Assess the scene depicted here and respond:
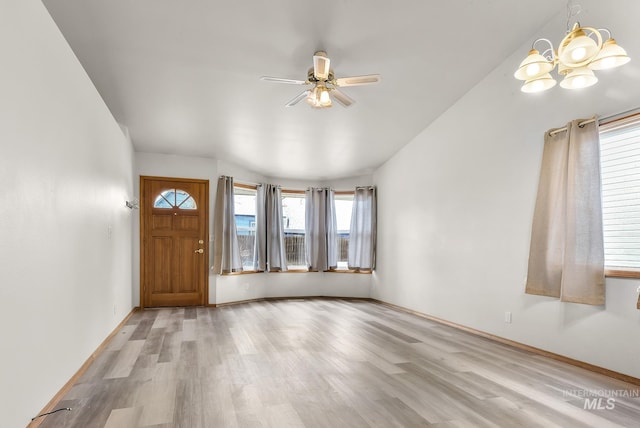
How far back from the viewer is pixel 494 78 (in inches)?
169

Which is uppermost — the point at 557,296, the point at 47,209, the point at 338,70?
the point at 338,70

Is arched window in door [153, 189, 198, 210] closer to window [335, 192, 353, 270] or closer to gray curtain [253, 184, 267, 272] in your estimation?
gray curtain [253, 184, 267, 272]

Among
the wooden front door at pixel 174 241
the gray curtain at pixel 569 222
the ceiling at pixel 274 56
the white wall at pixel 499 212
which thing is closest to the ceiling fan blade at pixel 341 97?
the ceiling at pixel 274 56

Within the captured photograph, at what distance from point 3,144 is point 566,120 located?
169 inches

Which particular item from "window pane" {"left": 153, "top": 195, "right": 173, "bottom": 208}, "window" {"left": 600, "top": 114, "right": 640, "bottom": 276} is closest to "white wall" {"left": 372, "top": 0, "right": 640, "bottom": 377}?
"window" {"left": 600, "top": 114, "right": 640, "bottom": 276}

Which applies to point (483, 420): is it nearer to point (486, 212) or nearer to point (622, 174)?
point (622, 174)

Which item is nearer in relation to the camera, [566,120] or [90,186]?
[90,186]

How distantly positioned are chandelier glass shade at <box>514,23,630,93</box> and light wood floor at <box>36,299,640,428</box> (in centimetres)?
231

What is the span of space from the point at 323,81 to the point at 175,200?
12.5ft

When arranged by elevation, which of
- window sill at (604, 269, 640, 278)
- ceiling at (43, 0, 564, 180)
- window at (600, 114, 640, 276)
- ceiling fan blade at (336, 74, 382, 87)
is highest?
ceiling at (43, 0, 564, 180)

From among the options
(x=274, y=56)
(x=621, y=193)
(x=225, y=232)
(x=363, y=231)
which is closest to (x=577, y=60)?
(x=621, y=193)

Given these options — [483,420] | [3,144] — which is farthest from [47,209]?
[483,420]

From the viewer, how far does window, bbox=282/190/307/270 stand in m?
7.52

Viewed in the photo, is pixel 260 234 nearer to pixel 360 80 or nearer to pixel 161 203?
pixel 161 203
